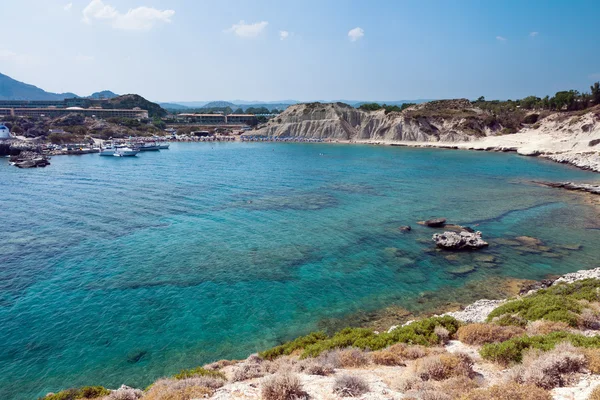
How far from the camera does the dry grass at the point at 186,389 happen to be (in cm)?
1145

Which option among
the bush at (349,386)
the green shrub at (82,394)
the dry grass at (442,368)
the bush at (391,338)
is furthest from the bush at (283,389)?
the green shrub at (82,394)

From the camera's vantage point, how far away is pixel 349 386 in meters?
10.9

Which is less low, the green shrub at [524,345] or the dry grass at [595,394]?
the dry grass at [595,394]

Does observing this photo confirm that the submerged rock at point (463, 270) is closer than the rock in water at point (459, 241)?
Yes

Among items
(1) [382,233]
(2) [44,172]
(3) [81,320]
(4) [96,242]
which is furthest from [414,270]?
(2) [44,172]

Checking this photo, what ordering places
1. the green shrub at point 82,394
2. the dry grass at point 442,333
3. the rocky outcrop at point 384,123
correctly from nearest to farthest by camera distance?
the green shrub at point 82,394 < the dry grass at point 442,333 < the rocky outcrop at point 384,123

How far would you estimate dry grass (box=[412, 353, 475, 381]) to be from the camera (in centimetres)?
1143

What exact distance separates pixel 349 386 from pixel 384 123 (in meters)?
159

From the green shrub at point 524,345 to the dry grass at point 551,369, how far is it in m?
1.30

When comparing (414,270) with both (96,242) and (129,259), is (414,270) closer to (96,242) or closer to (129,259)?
(129,259)

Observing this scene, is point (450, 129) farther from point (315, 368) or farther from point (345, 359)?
point (315, 368)

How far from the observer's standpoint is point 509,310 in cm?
1925

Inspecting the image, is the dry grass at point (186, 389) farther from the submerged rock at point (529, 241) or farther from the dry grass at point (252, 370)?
the submerged rock at point (529, 241)

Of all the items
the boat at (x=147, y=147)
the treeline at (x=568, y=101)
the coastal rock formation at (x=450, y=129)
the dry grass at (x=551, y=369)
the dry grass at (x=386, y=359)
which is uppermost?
the treeline at (x=568, y=101)
